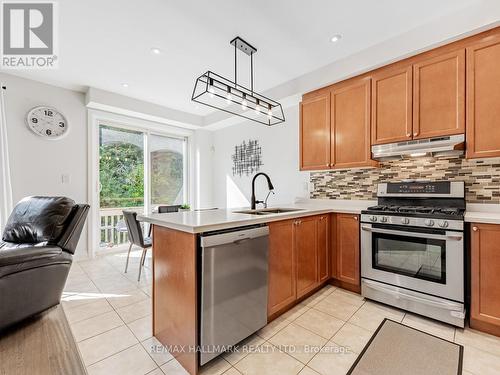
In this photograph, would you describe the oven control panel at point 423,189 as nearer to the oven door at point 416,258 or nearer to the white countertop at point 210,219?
the white countertop at point 210,219

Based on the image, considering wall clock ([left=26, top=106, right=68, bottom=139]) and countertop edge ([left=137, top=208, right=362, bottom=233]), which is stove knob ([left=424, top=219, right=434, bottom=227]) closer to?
countertop edge ([left=137, top=208, right=362, bottom=233])

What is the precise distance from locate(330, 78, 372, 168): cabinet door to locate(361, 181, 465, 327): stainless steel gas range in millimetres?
582

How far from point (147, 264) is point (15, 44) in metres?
3.03

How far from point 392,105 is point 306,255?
177 cm

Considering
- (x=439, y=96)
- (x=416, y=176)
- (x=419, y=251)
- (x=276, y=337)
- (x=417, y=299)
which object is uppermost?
(x=439, y=96)

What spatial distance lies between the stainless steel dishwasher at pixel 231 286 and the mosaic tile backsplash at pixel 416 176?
172cm

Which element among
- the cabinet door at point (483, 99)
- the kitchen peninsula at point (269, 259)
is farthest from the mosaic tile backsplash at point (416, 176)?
the cabinet door at point (483, 99)

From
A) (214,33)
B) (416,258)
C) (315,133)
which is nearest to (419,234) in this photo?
(416,258)

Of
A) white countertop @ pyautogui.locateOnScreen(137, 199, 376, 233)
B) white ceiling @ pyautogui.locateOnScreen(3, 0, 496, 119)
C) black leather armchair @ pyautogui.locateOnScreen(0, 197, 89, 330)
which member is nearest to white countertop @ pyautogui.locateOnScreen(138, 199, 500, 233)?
white countertop @ pyautogui.locateOnScreen(137, 199, 376, 233)

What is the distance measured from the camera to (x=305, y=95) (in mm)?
3090

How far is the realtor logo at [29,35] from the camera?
2012mm

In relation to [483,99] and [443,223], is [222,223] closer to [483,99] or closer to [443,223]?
[443,223]

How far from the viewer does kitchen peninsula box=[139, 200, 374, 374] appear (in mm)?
1393

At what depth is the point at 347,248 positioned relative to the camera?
2518 millimetres
